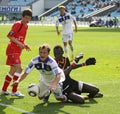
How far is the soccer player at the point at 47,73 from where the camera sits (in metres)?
9.66

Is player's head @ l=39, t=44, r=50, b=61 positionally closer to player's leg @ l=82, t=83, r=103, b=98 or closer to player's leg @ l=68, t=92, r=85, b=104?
player's leg @ l=68, t=92, r=85, b=104

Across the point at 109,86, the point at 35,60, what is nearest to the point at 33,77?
the point at 109,86

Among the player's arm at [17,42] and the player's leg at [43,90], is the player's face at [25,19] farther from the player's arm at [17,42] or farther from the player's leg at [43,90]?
the player's leg at [43,90]

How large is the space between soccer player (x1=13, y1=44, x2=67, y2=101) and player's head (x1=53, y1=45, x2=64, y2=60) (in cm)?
45

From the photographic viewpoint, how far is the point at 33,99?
10.8 meters

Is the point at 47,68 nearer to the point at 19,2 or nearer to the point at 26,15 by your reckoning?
the point at 26,15

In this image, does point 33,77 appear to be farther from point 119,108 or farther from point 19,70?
point 119,108

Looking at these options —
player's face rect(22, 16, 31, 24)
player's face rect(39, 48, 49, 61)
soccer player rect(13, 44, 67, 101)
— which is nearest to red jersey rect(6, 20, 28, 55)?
player's face rect(22, 16, 31, 24)

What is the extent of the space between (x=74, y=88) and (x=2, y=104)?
1.72 meters

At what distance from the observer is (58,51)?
1034 centimetres

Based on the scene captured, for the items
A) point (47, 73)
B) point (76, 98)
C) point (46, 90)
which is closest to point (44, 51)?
point (47, 73)

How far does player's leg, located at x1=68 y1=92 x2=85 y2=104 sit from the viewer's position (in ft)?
33.7

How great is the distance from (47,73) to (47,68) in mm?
198

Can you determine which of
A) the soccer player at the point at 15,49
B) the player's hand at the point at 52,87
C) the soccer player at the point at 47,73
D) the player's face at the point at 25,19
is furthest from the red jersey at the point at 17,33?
the player's hand at the point at 52,87
